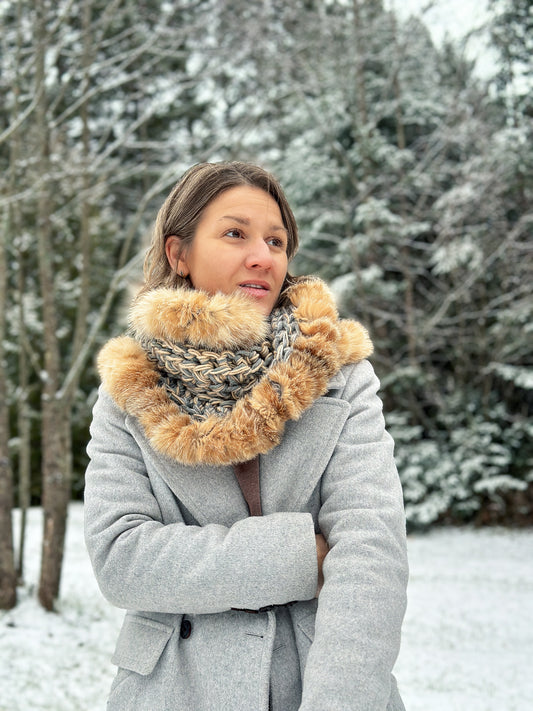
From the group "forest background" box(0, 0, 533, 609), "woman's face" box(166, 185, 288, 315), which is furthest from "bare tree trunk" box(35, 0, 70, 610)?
"woman's face" box(166, 185, 288, 315)

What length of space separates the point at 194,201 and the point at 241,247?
0.17 m

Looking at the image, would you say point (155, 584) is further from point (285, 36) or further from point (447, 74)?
point (447, 74)

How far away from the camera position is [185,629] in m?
1.30

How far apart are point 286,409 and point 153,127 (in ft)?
40.9

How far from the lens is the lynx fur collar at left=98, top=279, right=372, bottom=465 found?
50.6 inches

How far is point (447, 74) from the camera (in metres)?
9.89

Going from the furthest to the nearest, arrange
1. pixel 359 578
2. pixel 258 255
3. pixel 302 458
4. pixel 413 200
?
pixel 413 200
pixel 258 255
pixel 302 458
pixel 359 578

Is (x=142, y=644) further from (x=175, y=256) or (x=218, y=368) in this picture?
(x=175, y=256)

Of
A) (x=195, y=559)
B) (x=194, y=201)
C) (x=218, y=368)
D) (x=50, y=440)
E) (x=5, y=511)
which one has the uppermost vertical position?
(x=194, y=201)

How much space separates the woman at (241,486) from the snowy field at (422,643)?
282 cm

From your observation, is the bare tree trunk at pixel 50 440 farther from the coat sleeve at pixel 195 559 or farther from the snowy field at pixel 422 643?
the coat sleeve at pixel 195 559

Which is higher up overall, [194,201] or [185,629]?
[194,201]

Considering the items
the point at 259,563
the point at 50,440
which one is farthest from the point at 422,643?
the point at 259,563

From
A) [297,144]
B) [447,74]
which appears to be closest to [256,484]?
[297,144]
